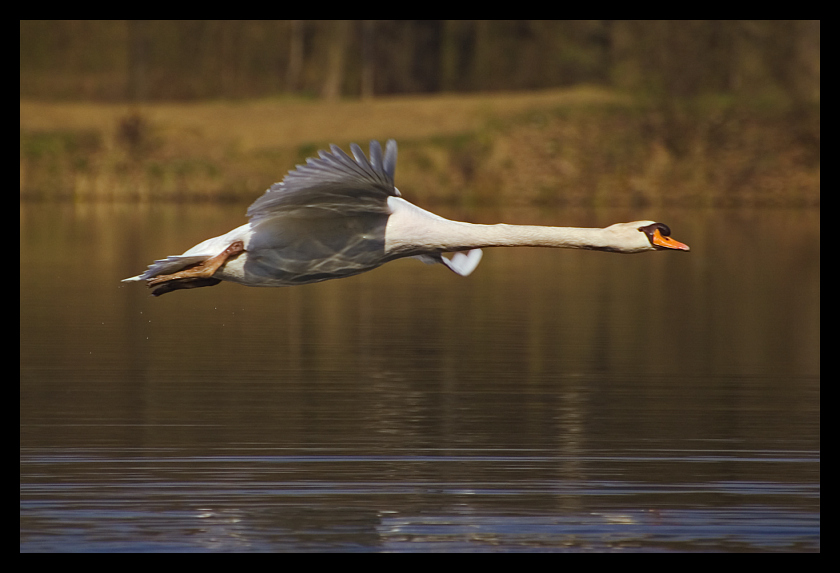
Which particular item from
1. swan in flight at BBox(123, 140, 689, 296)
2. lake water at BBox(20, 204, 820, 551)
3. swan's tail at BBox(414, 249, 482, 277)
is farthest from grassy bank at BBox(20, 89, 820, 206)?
swan in flight at BBox(123, 140, 689, 296)

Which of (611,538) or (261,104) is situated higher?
(261,104)

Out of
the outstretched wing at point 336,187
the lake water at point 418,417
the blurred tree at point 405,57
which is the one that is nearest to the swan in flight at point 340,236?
the outstretched wing at point 336,187

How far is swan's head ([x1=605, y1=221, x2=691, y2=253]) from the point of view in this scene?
29.2 ft

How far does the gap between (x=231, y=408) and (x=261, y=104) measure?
38002mm

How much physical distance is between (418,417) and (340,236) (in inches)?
109

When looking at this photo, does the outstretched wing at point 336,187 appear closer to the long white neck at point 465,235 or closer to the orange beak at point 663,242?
the long white neck at point 465,235

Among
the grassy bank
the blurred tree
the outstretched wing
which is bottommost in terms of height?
the outstretched wing

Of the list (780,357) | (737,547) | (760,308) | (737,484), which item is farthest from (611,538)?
(760,308)

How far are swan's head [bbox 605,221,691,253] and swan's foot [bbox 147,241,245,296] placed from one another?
2.40 metres

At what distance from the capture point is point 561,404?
12273 mm

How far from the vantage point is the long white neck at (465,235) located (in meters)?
8.93

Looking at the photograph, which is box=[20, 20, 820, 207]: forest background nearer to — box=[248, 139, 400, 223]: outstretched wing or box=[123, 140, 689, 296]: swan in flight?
box=[123, 140, 689, 296]: swan in flight

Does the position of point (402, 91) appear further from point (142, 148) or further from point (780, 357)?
point (780, 357)

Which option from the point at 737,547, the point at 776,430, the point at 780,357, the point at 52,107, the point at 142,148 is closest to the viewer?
the point at 737,547
